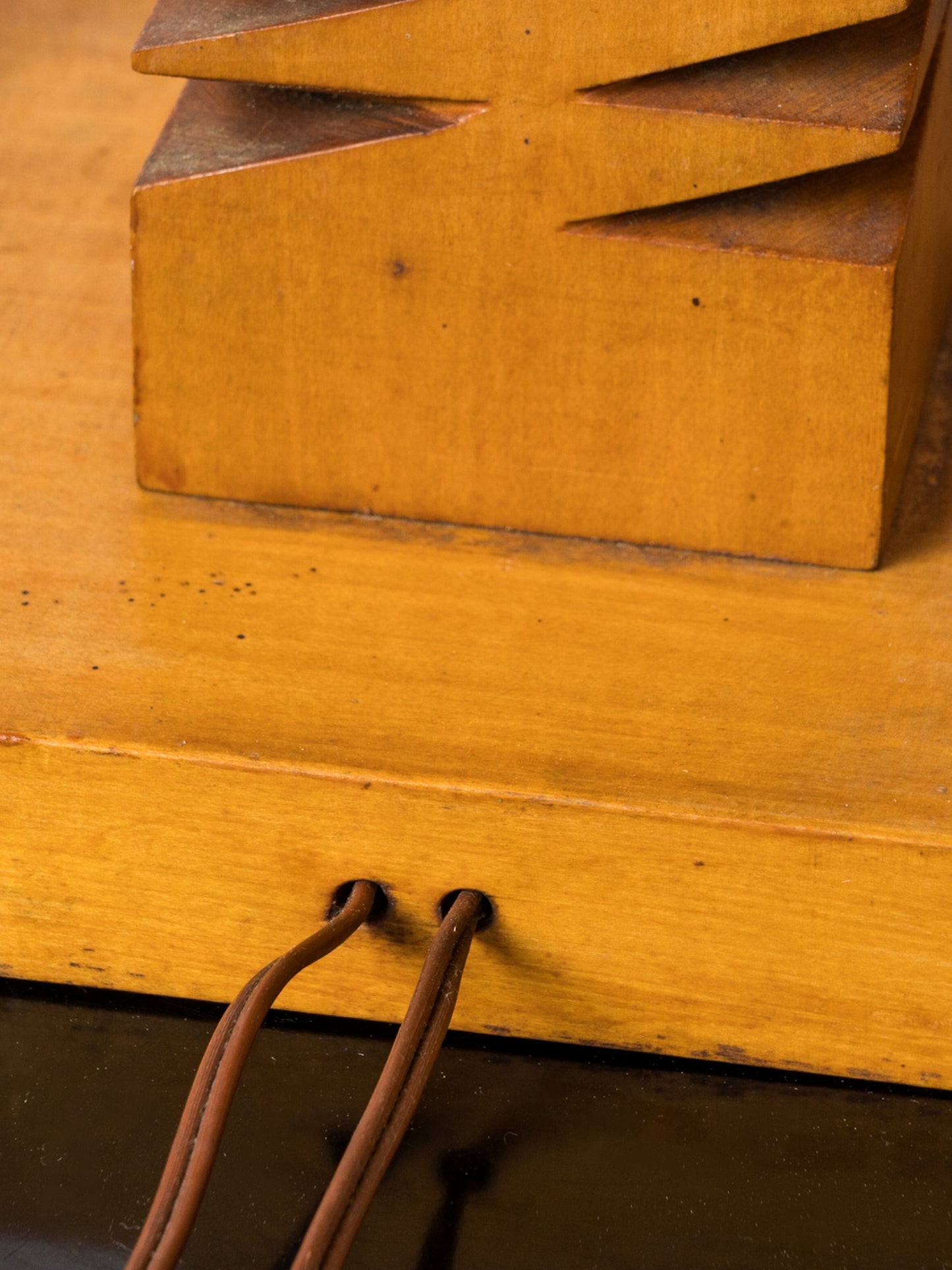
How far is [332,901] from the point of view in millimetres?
475

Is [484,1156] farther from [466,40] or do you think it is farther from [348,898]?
[466,40]

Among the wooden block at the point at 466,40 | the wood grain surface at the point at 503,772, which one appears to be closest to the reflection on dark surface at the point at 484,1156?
the wood grain surface at the point at 503,772

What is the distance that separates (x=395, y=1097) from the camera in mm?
411

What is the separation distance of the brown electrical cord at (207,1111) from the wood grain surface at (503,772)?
0.05 m

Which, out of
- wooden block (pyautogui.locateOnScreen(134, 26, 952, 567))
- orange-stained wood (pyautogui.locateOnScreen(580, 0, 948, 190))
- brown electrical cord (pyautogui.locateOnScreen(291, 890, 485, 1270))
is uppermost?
orange-stained wood (pyautogui.locateOnScreen(580, 0, 948, 190))

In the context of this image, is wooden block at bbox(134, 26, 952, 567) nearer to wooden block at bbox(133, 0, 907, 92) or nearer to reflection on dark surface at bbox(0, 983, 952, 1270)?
wooden block at bbox(133, 0, 907, 92)

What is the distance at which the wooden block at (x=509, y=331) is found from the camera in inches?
19.9

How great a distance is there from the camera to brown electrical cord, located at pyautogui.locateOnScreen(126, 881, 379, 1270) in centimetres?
38

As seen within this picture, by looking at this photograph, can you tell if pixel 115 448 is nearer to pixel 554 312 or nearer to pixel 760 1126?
pixel 554 312

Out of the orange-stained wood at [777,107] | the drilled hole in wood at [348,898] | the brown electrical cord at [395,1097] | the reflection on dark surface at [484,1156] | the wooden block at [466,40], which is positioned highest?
the wooden block at [466,40]

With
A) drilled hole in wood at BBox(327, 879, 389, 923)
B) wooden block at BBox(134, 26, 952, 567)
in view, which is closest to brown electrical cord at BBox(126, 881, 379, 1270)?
drilled hole in wood at BBox(327, 879, 389, 923)

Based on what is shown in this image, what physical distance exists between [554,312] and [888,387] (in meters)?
0.11

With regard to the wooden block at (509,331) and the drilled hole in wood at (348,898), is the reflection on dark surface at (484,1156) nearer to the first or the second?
the drilled hole in wood at (348,898)

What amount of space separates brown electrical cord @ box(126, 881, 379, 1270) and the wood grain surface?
45 mm
